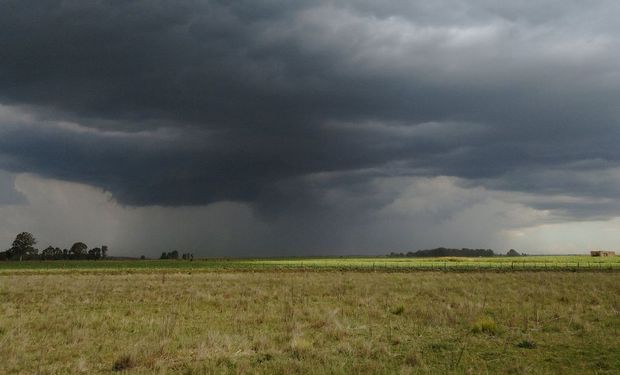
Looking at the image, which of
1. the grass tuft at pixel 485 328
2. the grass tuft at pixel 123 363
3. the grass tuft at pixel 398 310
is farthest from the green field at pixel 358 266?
the grass tuft at pixel 123 363

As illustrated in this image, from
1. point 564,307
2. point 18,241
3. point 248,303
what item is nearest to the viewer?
point 564,307

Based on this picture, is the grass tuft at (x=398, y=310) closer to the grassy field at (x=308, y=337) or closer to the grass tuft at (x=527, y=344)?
the grassy field at (x=308, y=337)

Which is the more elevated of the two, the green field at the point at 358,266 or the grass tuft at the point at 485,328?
the grass tuft at the point at 485,328

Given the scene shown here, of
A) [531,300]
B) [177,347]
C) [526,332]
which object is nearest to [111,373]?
[177,347]

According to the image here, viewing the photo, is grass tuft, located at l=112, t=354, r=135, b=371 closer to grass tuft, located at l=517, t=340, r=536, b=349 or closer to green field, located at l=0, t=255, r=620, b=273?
grass tuft, located at l=517, t=340, r=536, b=349

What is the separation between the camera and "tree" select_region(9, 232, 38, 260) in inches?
7592

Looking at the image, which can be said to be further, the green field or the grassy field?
the green field

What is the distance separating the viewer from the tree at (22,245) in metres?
193

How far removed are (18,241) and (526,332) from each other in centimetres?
22331

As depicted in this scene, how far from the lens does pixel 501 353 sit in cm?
1268

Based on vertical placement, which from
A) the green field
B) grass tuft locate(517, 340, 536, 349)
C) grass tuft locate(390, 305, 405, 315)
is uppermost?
grass tuft locate(517, 340, 536, 349)

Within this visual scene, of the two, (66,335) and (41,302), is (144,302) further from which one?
(66,335)

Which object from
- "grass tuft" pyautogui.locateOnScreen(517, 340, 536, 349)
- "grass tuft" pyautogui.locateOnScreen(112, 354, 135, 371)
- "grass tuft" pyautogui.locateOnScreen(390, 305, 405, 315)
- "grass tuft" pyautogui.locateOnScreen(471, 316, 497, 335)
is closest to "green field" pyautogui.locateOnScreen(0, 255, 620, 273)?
"grass tuft" pyautogui.locateOnScreen(390, 305, 405, 315)

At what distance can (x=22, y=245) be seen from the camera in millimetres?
195000
